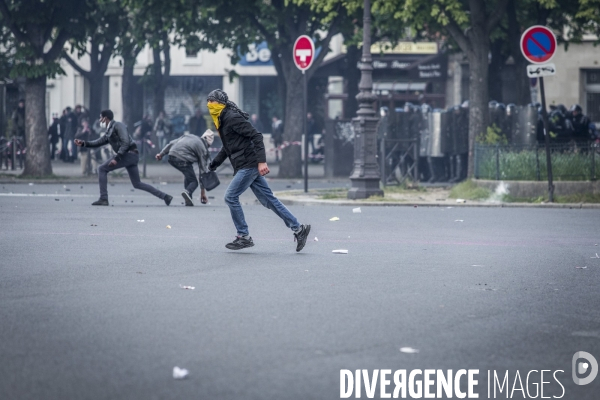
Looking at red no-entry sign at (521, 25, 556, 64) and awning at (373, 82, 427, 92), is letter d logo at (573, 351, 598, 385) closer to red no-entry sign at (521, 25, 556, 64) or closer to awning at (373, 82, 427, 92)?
red no-entry sign at (521, 25, 556, 64)

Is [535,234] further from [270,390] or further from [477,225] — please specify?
[270,390]

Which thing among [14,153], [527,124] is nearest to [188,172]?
[527,124]

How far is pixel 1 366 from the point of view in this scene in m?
6.05

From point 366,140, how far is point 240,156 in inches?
409

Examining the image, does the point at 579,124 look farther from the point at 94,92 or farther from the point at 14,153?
the point at 94,92

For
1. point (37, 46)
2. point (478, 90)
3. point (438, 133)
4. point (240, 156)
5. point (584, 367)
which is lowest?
point (584, 367)

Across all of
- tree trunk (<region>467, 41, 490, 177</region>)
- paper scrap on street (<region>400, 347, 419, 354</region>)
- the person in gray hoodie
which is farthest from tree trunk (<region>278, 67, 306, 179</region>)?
paper scrap on street (<region>400, 347, 419, 354</region>)

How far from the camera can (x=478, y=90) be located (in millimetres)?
25406

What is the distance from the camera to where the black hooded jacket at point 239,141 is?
12234mm

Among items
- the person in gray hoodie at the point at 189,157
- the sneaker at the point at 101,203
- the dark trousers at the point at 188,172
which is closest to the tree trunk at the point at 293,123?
the person in gray hoodie at the point at 189,157

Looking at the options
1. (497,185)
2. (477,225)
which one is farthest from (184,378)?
(497,185)

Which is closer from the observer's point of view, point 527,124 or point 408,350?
point 408,350

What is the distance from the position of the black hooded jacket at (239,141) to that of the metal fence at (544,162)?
10.3 meters

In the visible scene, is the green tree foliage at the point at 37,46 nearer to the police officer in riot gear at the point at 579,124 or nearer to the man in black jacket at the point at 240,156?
the police officer in riot gear at the point at 579,124
